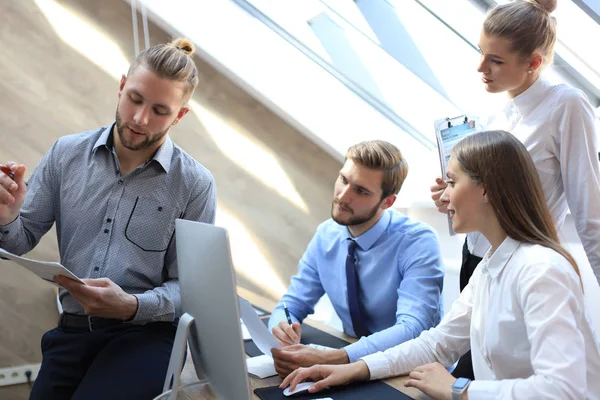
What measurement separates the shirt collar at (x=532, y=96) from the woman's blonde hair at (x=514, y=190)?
0.46 m

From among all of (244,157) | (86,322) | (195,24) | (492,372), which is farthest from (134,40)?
(492,372)

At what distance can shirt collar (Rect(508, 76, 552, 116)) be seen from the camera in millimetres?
1839

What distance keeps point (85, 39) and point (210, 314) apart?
2.30m

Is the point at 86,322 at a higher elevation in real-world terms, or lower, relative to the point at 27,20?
lower

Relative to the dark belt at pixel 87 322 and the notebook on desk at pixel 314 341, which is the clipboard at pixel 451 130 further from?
the dark belt at pixel 87 322

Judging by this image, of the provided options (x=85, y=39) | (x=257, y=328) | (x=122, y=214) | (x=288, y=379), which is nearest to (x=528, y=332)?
(x=288, y=379)

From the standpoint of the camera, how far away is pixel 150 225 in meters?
1.87

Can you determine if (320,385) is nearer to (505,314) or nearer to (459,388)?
(459,388)

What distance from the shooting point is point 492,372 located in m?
1.42

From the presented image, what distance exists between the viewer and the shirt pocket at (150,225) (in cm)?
186

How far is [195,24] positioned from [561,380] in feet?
8.79

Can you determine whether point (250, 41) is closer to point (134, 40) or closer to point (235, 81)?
point (235, 81)

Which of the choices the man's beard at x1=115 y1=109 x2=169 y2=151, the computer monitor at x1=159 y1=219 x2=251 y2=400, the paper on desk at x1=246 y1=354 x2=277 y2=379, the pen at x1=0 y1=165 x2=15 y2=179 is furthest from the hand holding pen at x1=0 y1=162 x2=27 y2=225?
the paper on desk at x1=246 y1=354 x2=277 y2=379

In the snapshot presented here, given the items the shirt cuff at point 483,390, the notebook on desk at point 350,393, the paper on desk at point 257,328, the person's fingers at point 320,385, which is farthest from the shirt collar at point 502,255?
the paper on desk at point 257,328
